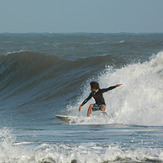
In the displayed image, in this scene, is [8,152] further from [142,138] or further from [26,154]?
[142,138]

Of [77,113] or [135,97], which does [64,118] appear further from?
[135,97]

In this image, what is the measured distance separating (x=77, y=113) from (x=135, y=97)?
174 centimetres

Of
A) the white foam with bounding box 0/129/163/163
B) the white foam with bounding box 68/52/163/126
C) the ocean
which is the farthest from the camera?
the white foam with bounding box 68/52/163/126

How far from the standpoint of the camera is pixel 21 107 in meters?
13.3

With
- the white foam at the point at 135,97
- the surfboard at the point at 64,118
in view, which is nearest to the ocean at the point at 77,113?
the white foam at the point at 135,97

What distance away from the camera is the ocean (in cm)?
504

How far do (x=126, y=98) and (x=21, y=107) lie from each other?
176 inches

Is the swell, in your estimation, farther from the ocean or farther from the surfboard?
the surfboard

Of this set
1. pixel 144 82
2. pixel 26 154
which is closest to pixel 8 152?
pixel 26 154

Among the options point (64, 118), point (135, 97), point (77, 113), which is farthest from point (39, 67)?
point (64, 118)

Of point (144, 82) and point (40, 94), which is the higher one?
point (144, 82)

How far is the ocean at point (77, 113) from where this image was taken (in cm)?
504

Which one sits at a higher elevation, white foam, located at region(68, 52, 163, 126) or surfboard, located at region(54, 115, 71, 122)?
white foam, located at region(68, 52, 163, 126)

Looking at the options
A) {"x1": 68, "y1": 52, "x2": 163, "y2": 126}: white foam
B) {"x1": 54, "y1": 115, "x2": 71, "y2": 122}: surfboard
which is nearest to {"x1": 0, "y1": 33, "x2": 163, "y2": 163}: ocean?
{"x1": 68, "y1": 52, "x2": 163, "y2": 126}: white foam
